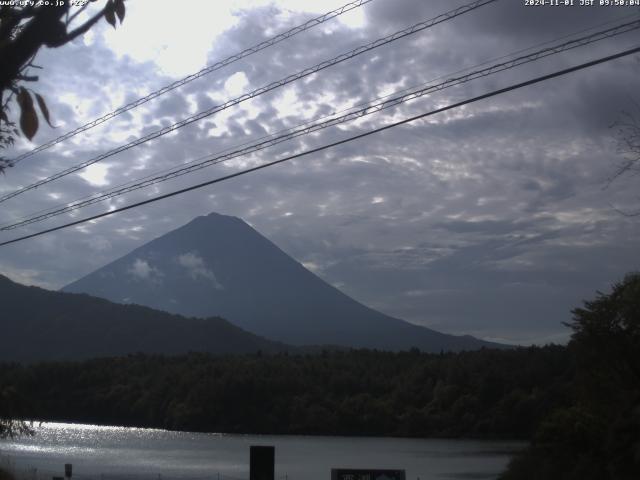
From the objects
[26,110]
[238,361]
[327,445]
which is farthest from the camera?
[238,361]

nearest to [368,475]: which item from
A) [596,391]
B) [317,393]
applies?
[596,391]

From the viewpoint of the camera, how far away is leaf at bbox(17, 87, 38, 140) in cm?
447

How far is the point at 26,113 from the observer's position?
4469mm

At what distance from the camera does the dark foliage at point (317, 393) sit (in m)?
99.1

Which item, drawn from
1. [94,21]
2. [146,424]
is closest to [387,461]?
[146,424]

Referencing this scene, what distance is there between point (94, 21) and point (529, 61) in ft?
31.7

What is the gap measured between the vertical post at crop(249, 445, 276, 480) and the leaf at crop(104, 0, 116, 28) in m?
5.63

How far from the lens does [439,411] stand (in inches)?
4208

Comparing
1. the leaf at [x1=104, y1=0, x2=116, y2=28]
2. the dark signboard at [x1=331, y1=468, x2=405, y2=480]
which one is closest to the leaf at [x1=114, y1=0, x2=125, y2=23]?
the leaf at [x1=104, y1=0, x2=116, y2=28]

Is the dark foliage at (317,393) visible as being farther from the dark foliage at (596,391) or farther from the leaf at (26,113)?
the leaf at (26,113)

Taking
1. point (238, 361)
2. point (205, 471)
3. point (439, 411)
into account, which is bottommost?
point (205, 471)

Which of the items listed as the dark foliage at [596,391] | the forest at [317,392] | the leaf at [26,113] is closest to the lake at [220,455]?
the forest at [317,392]

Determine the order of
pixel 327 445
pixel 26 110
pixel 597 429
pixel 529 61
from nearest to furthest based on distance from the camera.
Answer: pixel 26 110, pixel 529 61, pixel 597 429, pixel 327 445

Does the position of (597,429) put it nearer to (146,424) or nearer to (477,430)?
(477,430)
